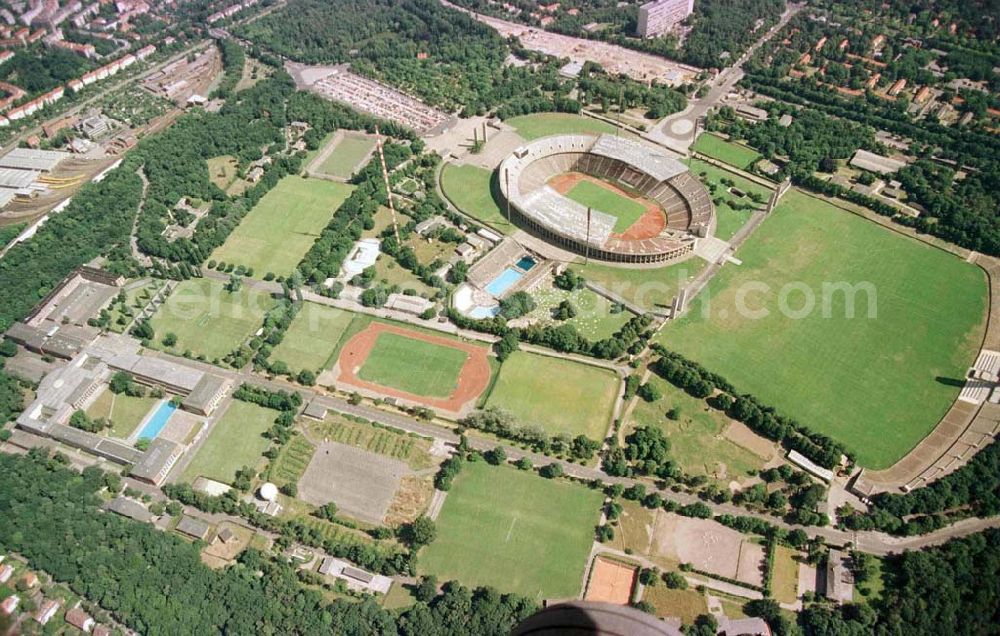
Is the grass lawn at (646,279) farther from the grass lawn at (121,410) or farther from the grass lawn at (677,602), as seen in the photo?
the grass lawn at (121,410)

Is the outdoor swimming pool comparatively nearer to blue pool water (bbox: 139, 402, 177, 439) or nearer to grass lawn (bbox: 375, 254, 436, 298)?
grass lawn (bbox: 375, 254, 436, 298)

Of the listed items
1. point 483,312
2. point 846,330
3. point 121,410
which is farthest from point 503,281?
point 121,410

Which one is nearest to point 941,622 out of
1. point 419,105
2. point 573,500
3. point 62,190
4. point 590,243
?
point 573,500

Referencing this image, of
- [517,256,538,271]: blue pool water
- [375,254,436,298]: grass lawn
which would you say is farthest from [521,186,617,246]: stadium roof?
[375,254,436,298]: grass lawn

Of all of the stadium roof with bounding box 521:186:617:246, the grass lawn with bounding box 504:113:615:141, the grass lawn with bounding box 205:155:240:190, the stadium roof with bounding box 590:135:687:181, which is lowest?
the grass lawn with bounding box 205:155:240:190

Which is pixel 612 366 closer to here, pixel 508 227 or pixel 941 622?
pixel 508 227

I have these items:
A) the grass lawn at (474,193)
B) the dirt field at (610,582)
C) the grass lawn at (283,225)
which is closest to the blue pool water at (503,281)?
the grass lawn at (474,193)
